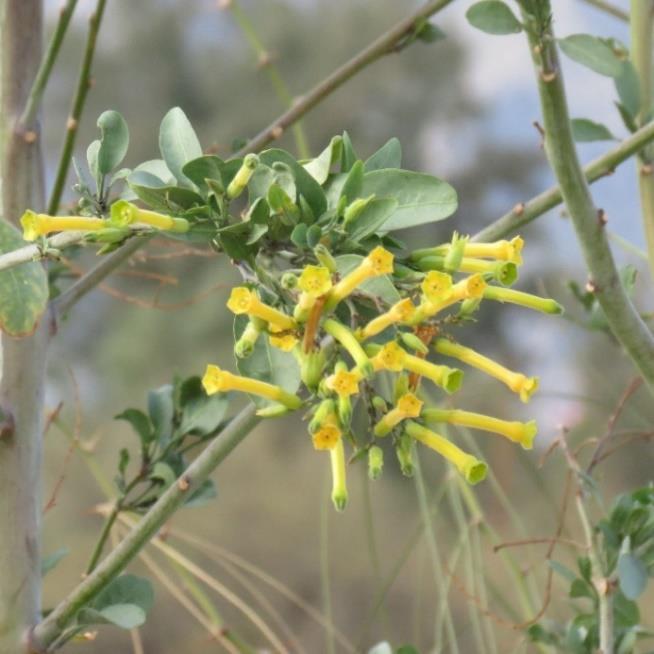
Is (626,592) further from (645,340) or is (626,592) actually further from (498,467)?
(498,467)

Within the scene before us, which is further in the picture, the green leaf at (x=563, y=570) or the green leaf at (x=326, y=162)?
the green leaf at (x=563, y=570)

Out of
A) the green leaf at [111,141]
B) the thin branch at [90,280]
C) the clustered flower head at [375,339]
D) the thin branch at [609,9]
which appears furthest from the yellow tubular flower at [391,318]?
the thin branch at [609,9]

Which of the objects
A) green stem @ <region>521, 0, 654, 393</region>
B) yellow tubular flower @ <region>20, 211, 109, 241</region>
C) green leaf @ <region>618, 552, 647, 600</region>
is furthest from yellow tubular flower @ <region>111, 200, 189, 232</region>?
green leaf @ <region>618, 552, 647, 600</region>

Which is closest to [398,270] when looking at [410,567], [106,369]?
[410,567]

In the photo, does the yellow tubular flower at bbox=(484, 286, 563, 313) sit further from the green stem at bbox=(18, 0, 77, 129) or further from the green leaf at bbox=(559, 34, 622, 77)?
the green stem at bbox=(18, 0, 77, 129)

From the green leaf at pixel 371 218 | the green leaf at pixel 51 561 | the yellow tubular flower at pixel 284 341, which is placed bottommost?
the green leaf at pixel 51 561

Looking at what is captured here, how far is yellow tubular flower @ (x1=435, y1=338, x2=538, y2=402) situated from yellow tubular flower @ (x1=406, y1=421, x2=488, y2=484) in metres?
0.02

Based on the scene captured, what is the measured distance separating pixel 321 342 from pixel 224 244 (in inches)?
1.5

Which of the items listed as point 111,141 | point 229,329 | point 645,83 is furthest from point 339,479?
point 229,329

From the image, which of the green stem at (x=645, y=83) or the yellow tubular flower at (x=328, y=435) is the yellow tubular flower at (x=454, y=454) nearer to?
the yellow tubular flower at (x=328, y=435)

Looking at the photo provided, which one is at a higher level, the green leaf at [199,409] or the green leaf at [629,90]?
the green leaf at [629,90]

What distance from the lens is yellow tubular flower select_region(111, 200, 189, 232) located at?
271 millimetres

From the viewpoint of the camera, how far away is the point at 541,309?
282mm

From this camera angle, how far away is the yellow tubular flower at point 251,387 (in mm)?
277
